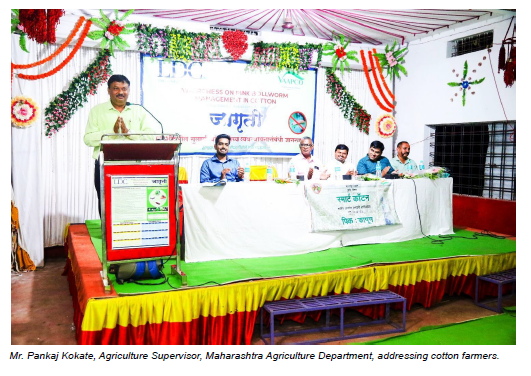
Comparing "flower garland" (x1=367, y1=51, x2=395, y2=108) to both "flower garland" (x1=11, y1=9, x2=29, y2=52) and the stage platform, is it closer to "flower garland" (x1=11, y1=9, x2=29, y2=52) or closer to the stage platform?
the stage platform

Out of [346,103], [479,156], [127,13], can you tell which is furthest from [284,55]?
[479,156]

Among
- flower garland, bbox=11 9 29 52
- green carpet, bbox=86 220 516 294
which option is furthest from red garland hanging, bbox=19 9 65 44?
green carpet, bbox=86 220 516 294

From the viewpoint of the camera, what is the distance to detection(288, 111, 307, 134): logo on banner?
259 inches

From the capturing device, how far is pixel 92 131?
4.27m

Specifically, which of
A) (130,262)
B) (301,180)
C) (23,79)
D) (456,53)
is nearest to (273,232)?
(301,180)

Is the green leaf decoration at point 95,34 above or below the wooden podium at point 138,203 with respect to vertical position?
above

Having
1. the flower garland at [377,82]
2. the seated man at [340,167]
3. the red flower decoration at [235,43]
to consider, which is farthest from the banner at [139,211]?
the flower garland at [377,82]

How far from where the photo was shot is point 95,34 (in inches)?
211

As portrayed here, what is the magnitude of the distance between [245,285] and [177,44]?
12.2 ft

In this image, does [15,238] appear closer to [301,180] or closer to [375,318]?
[301,180]

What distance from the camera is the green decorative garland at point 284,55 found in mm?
6238

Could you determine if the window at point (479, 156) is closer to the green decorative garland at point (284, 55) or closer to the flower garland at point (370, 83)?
the flower garland at point (370, 83)

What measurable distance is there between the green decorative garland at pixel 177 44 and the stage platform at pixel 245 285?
2440mm

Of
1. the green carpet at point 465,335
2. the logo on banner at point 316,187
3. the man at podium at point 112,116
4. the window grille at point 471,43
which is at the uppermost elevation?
the window grille at point 471,43
